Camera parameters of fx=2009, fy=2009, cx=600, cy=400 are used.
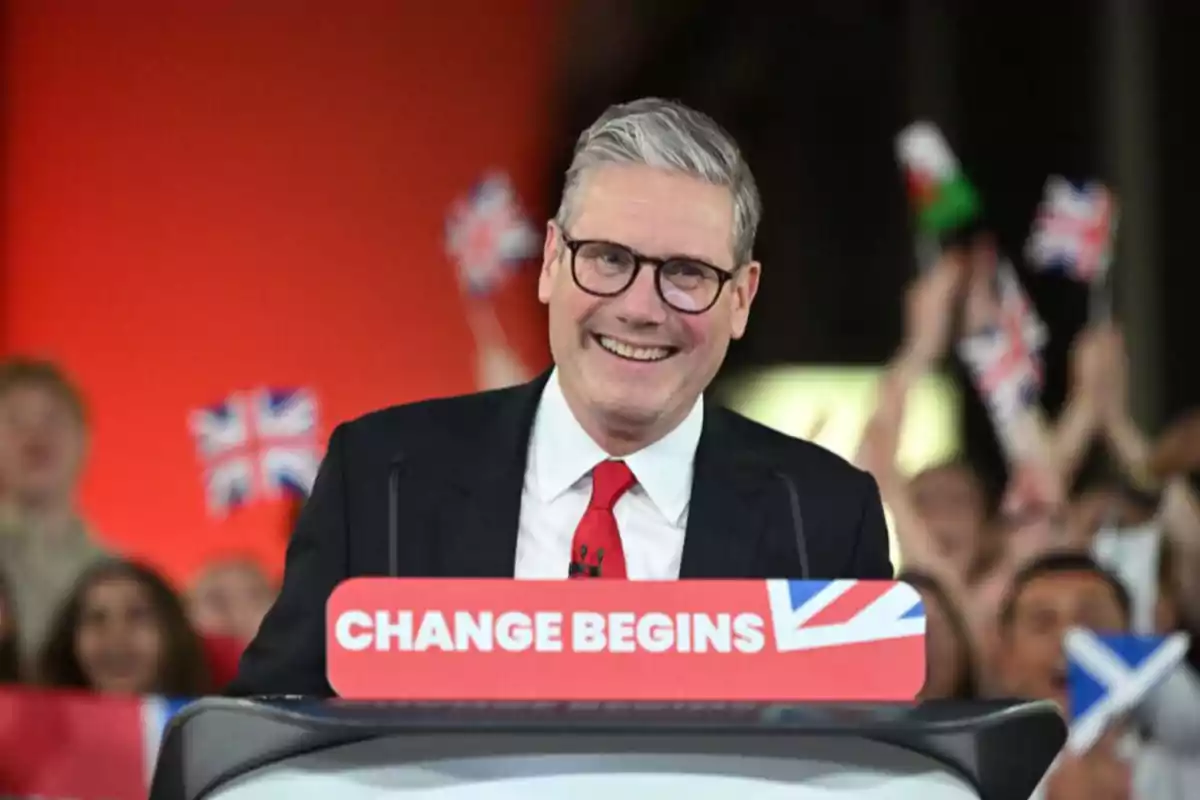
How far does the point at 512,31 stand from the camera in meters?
5.29

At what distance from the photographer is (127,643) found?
123 inches

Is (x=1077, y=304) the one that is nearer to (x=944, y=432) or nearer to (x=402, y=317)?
(x=944, y=432)

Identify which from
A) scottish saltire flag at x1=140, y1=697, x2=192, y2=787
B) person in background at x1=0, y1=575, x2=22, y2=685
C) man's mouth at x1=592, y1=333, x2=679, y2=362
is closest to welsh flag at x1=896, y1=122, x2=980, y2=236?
scottish saltire flag at x1=140, y1=697, x2=192, y2=787

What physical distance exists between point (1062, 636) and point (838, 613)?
1.73m

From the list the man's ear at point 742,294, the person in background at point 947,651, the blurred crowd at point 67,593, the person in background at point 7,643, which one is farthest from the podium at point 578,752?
the person in background at point 7,643

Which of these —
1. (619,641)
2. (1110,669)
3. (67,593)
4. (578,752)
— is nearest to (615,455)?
(619,641)

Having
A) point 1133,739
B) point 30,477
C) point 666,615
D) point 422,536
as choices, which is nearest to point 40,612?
point 30,477

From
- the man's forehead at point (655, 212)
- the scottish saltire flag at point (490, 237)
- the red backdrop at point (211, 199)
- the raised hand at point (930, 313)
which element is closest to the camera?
the man's forehead at point (655, 212)

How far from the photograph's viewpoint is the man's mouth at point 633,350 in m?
1.47

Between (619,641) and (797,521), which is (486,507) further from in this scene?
(619,641)

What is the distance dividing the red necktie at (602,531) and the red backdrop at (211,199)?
355 cm

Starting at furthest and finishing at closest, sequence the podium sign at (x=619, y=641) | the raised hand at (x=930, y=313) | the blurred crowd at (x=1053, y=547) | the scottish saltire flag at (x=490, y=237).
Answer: the raised hand at (x=930, y=313), the scottish saltire flag at (x=490, y=237), the blurred crowd at (x=1053, y=547), the podium sign at (x=619, y=641)

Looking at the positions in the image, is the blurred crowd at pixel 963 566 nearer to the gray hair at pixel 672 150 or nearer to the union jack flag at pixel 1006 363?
the union jack flag at pixel 1006 363

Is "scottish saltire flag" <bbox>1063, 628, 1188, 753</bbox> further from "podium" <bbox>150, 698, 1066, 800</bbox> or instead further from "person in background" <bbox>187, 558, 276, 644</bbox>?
"person in background" <bbox>187, 558, 276, 644</bbox>
